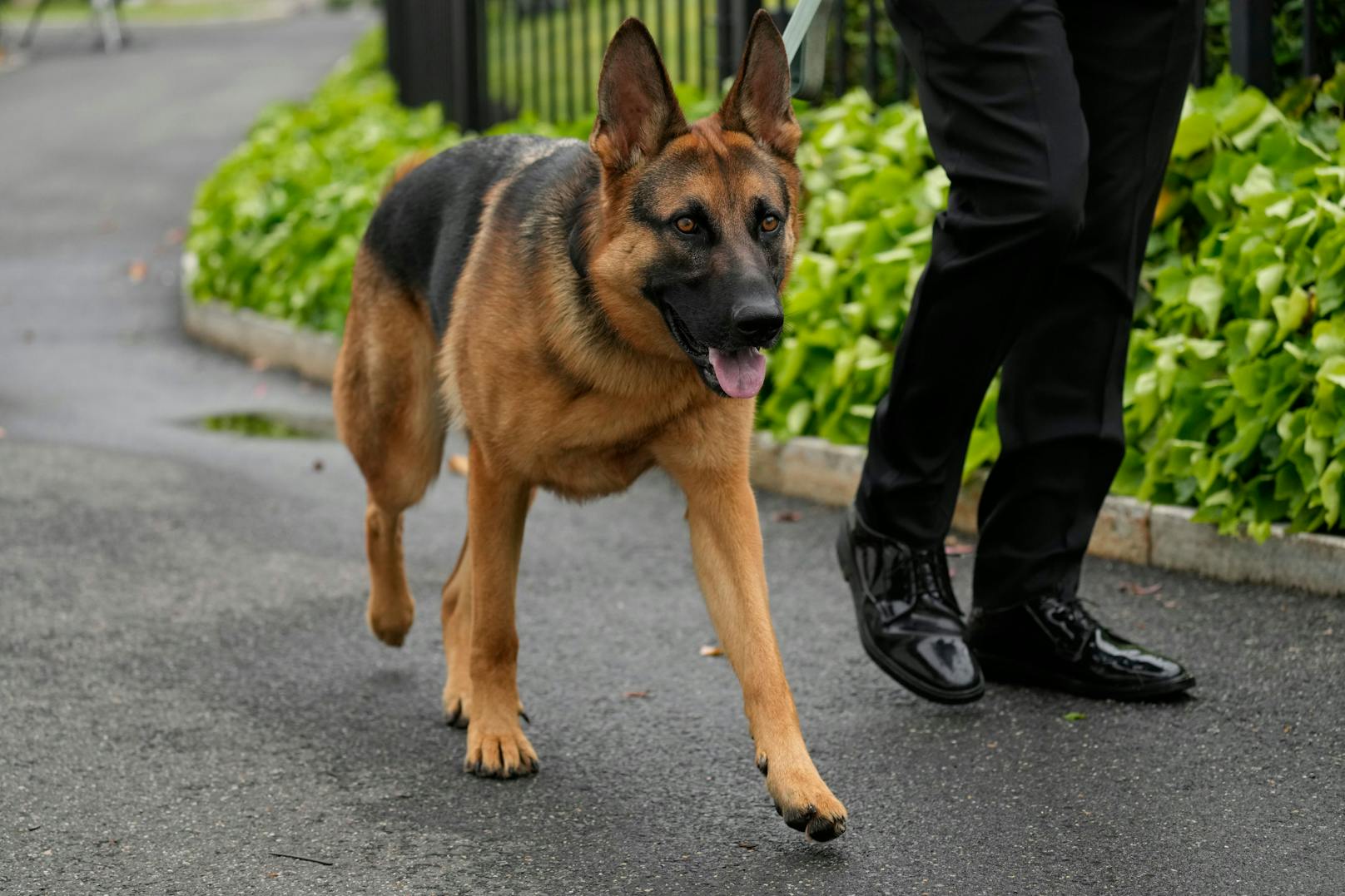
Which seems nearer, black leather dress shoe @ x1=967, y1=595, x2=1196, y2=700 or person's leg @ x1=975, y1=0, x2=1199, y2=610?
person's leg @ x1=975, y1=0, x2=1199, y2=610

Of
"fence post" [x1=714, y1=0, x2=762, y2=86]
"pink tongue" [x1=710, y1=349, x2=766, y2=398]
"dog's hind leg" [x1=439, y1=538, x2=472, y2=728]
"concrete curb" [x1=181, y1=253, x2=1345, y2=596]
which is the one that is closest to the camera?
"pink tongue" [x1=710, y1=349, x2=766, y2=398]

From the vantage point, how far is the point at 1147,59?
3693mm

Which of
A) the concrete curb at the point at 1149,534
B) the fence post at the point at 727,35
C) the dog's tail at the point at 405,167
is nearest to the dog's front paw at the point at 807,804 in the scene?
the concrete curb at the point at 1149,534

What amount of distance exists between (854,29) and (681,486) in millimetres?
5541

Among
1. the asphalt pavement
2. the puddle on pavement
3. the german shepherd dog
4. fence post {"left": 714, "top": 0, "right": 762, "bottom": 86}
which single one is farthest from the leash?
fence post {"left": 714, "top": 0, "right": 762, "bottom": 86}

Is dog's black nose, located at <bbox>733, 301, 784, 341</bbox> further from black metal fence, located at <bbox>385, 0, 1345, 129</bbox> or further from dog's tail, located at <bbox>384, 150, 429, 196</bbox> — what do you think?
black metal fence, located at <bbox>385, 0, 1345, 129</bbox>

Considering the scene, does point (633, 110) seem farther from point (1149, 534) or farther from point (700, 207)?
point (1149, 534)

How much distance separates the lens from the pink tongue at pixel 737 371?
3221mm

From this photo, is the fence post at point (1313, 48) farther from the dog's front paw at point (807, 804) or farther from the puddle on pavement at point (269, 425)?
the puddle on pavement at point (269, 425)

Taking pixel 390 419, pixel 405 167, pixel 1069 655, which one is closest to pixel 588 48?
pixel 405 167

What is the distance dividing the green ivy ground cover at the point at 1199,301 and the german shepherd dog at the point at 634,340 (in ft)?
6.31

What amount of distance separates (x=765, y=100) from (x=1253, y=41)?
3232mm

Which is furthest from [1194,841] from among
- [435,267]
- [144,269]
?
[144,269]

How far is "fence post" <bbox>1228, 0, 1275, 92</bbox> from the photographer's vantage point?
599 centimetres
